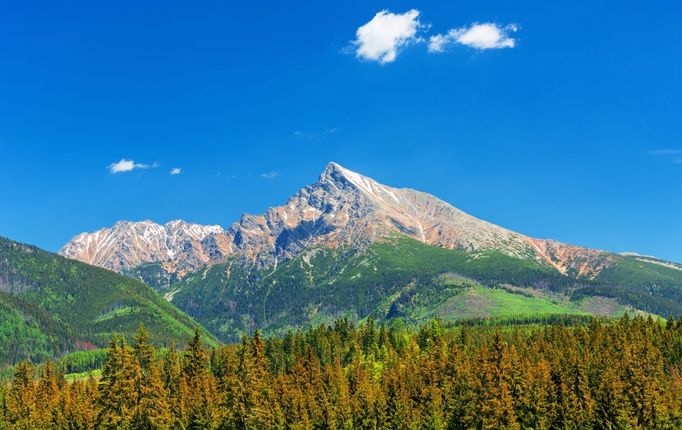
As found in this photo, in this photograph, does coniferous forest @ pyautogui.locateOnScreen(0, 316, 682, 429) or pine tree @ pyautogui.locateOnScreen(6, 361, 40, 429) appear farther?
pine tree @ pyautogui.locateOnScreen(6, 361, 40, 429)

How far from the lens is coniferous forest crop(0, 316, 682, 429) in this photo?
101688mm

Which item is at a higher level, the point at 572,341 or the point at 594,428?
the point at 572,341

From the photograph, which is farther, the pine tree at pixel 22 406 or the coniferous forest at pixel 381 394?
the pine tree at pixel 22 406

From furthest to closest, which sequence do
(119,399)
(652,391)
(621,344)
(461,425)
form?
(621,344), (461,425), (652,391), (119,399)

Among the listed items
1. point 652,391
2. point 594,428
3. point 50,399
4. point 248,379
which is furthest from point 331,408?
point 50,399

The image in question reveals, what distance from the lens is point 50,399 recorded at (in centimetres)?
14875

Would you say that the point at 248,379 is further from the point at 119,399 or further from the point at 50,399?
the point at 50,399

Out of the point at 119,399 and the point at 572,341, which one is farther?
the point at 572,341

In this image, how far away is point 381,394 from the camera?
120812 mm

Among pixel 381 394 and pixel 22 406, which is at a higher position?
pixel 22 406

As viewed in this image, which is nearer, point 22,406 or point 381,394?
point 381,394

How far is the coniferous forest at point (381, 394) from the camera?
102m

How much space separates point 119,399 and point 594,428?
7592cm

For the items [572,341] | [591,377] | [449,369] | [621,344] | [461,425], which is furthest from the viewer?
[572,341]
